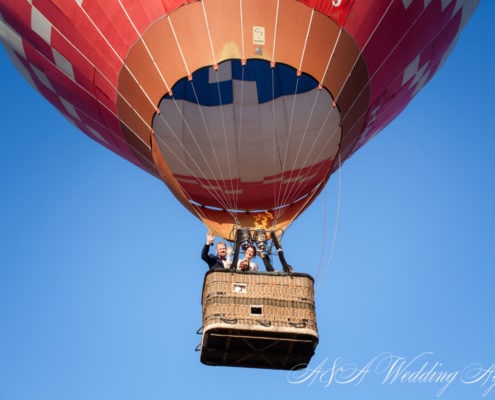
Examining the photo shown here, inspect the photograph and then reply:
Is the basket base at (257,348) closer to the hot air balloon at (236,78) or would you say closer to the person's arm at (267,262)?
the person's arm at (267,262)

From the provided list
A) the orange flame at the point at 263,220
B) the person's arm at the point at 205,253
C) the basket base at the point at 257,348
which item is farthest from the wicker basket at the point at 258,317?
the orange flame at the point at 263,220

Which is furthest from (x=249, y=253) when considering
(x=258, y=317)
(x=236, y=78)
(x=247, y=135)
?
(x=236, y=78)

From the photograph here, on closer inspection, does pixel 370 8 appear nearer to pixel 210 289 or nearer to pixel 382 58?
pixel 382 58

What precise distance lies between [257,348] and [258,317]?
323 mm

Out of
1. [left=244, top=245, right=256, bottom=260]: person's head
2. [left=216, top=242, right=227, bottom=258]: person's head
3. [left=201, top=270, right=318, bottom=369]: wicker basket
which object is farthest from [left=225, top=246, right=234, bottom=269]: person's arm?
[left=201, top=270, right=318, bottom=369]: wicker basket

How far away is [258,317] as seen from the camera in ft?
27.8

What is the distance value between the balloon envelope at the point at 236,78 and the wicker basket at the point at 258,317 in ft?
5.84

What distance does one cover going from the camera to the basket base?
8484 mm

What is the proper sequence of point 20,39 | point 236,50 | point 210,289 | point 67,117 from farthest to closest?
point 67,117 < point 20,39 < point 236,50 < point 210,289

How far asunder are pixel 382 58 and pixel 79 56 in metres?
2.63

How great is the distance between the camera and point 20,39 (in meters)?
10.5

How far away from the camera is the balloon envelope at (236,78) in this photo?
9266 millimetres

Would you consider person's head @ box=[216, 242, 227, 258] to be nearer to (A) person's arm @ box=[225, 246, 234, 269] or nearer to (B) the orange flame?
(A) person's arm @ box=[225, 246, 234, 269]

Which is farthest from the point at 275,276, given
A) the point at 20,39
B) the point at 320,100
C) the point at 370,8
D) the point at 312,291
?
the point at 20,39
